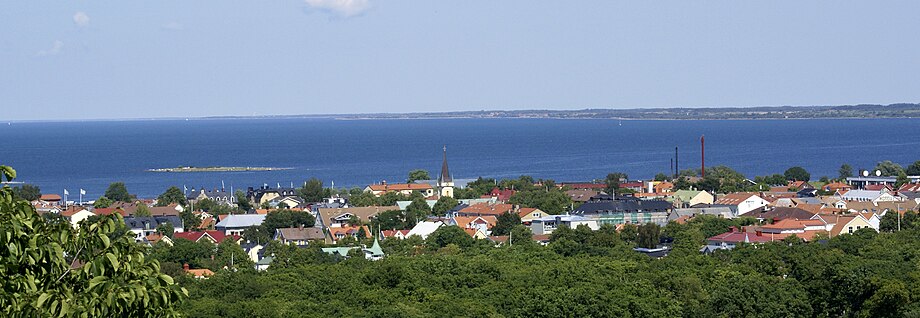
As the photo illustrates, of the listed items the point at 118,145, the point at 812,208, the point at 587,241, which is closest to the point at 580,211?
the point at 812,208

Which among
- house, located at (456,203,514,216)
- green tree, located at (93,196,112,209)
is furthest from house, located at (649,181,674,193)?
green tree, located at (93,196,112,209)

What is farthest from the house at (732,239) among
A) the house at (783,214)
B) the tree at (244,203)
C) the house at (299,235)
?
the tree at (244,203)

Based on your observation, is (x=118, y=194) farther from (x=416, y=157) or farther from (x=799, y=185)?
(x=416, y=157)

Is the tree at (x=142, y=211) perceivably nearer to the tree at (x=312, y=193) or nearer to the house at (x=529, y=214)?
the tree at (x=312, y=193)

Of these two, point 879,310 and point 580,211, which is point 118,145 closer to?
point 580,211

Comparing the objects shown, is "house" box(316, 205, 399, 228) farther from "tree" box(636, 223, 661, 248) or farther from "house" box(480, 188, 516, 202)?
"tree" box(636, 223, 661, 248)
